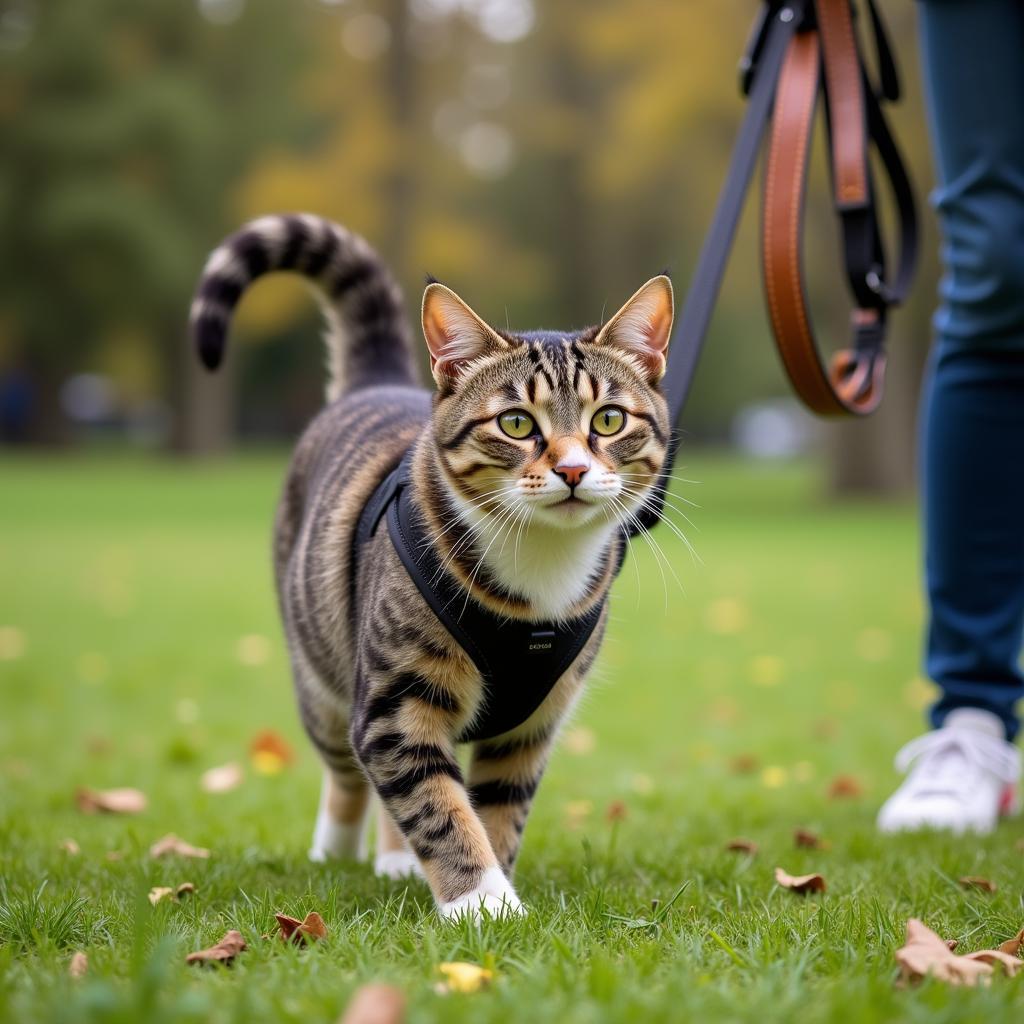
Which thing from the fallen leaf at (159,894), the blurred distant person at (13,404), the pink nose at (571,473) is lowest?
the blurred distant person at (13,404)

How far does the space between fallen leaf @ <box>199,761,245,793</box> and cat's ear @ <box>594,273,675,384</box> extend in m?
2.00

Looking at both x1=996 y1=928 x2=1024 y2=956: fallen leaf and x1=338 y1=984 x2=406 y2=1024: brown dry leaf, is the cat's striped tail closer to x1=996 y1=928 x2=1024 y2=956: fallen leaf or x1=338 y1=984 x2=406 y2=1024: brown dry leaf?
x1=338 y1=984 x2=406 y2=1024: brown dry leaf

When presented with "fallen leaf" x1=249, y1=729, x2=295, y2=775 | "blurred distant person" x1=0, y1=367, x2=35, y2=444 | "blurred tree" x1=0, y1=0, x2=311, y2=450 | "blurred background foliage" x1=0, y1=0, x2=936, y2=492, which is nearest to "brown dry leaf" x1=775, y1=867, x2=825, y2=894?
"fallen leaf" x1=249, y1=729, x2=295, y2=775

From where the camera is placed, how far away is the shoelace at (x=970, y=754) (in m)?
2.98

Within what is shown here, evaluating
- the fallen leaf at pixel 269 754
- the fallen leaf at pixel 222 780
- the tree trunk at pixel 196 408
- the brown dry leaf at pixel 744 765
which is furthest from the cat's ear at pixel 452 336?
the tree trunk at pixel 196 408

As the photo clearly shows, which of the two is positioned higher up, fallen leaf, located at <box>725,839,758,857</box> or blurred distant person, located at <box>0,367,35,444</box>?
fallen leaf, located at <box>725,839,758,857</box>

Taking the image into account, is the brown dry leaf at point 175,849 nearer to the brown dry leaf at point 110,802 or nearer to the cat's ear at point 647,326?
the brown dry leaf at point 110,802

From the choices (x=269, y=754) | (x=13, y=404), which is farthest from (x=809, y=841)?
(x=13, y=404)

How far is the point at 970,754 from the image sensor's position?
2986 mm

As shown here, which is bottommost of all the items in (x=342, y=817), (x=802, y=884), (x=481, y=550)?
(x=342, y=817)

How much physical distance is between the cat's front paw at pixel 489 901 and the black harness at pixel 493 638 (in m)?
0.30

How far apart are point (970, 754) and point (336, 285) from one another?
6.52 ft

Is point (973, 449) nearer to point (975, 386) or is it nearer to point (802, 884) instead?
point (975, 386)

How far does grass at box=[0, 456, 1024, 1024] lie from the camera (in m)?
1.61
